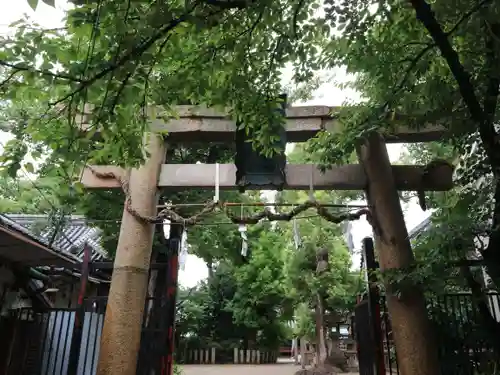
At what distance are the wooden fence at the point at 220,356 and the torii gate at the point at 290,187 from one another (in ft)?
50.9

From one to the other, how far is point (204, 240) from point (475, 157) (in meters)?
7.28

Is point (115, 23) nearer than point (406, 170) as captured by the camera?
Yes

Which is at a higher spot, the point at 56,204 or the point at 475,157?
the point at 56,204

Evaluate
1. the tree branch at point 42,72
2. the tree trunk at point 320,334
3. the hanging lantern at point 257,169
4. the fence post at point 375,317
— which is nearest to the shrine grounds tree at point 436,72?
the hanging lantern at point 257,169

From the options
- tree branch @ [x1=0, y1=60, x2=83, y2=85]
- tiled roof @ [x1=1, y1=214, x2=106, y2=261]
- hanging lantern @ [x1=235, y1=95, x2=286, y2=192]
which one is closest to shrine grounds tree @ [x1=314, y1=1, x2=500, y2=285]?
hanging lantern @ [x1=235, y1=95, x2=286, y2=192]

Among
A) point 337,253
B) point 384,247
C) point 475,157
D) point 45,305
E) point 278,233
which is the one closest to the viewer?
point 475,157

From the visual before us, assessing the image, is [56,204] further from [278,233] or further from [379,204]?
[278,233]

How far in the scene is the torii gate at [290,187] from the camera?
5836 mm

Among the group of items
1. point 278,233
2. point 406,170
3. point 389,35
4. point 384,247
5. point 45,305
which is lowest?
point 45,305

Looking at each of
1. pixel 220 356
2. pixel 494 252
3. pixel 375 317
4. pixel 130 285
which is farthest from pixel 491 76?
pixel 220 356

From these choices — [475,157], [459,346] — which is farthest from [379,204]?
[459,346]

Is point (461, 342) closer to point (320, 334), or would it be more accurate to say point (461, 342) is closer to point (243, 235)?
point (243, 235)

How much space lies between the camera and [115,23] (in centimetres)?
305

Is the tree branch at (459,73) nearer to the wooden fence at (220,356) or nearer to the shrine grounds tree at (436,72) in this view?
the shrine grounds tree at (436,72)
